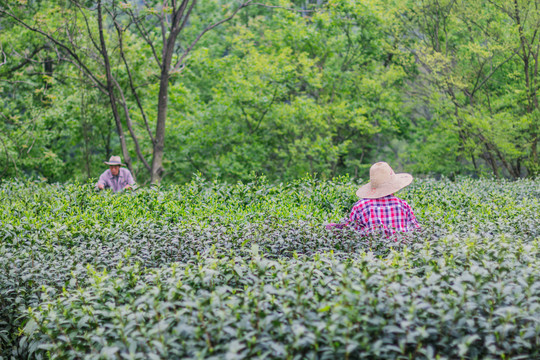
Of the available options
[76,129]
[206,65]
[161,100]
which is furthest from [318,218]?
[76,129]

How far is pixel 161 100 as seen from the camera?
35.5 feet

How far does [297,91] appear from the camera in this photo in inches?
686

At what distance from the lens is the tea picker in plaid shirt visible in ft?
16.8

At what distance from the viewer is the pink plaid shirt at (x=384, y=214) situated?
5261 millimetres

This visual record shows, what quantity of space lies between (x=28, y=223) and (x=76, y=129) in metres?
12.5

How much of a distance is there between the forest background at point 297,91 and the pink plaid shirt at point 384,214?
886cm

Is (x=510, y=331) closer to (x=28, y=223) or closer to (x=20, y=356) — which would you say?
(x=20, y=356)

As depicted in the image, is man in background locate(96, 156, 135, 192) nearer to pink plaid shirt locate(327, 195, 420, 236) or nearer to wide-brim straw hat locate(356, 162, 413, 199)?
wide-brim straw hat locate(356, 162, 413, 199)

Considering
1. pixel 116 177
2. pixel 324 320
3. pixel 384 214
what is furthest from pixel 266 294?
pixel 116 177

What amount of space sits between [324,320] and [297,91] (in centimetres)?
1533

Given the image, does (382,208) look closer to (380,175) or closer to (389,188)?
(389,188)

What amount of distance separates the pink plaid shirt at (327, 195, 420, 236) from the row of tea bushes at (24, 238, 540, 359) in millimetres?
2144

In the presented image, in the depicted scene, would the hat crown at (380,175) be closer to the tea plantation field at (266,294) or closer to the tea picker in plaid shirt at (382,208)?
the tea picker in plaid shirt at (382,208)

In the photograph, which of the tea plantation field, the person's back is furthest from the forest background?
the tea plantation field
